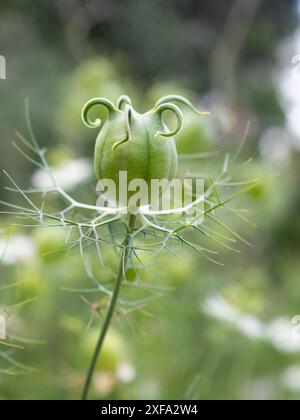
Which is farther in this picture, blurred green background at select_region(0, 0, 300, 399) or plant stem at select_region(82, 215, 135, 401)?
blurred green background at select_region(0, 0, 300, 399)

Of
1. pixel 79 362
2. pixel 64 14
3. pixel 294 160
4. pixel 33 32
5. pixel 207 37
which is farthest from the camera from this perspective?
pixel 207 37

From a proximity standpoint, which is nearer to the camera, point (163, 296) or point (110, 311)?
point (110, 311)

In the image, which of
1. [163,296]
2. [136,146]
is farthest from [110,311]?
[163,296]

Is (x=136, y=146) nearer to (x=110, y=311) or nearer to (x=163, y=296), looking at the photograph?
(x=110, y=311)

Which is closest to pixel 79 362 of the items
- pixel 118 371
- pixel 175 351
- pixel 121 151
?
pixel 118 371

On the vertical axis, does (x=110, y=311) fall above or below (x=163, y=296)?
below

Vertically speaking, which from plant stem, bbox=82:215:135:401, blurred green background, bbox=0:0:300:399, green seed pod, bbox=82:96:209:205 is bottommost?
plant stem, bbox=82:215:135:401

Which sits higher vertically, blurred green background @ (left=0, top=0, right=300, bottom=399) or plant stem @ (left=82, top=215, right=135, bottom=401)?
blurred green background @ (left=0, top=0, right=300, bottom=399)
